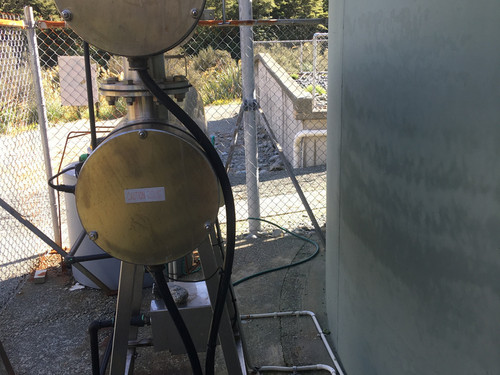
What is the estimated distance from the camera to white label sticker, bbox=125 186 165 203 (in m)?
1.72

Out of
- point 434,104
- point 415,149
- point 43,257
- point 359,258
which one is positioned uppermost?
point 434,104

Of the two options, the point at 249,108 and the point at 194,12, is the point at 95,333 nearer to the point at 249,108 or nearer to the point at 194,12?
the point at 194,12

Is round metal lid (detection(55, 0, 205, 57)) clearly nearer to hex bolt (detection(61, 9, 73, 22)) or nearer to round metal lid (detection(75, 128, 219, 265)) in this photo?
hex bolt (detection(61, 9, 73, 22))

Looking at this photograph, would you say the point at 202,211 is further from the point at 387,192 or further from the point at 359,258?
the point at 359,258

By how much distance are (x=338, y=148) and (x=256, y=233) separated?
2220 mm

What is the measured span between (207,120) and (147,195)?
762 cm

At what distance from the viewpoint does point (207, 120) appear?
923 cm

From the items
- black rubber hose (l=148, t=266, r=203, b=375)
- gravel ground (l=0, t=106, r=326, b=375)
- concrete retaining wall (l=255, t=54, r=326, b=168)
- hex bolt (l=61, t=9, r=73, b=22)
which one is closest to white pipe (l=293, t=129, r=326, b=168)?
concrete retaining wall (l=255, t=54, r=326, b=168)

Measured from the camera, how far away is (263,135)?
1030 cm

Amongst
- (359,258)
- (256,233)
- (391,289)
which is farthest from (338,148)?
(256,233)

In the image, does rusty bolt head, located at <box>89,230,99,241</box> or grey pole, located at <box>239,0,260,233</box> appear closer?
rusty bolt head, located at <box>89,230,99,241</box>

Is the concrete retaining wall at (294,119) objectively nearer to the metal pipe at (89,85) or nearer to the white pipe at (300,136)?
the white pipe at (300,136)

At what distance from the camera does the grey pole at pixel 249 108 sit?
13.0 feet

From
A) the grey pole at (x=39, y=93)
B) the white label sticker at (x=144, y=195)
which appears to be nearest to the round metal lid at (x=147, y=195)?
the white label sticker at (x=144, y=195)
